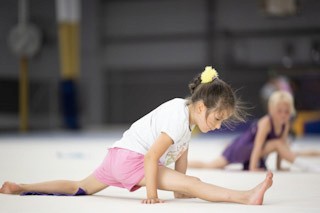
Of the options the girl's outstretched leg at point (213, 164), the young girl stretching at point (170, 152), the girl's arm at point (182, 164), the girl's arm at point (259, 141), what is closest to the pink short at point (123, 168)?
the young girl stretching at point (170, 152)

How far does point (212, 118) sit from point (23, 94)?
10.0 metres

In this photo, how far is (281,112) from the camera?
4367mm

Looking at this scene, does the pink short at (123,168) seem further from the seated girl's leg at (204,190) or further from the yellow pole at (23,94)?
the yellow pole at (23,94)

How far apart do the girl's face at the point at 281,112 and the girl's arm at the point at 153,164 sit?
1.90 m

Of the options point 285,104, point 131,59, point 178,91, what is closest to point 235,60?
point 178,91

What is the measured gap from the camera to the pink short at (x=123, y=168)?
9.10 ft

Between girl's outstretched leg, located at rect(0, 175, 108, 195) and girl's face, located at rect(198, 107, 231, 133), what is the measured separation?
1.98 ft

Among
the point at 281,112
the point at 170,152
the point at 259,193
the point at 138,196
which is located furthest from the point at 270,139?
the point at 259,193

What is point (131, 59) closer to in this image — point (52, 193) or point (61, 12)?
point (61, 12)

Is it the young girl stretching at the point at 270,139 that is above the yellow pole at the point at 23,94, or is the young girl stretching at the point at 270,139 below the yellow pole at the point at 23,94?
above

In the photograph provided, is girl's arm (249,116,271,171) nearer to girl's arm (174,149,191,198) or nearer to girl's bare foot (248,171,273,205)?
girl's arm (174,149,191,198)

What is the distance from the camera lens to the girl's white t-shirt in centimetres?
269

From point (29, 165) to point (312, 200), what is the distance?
2.59 metres

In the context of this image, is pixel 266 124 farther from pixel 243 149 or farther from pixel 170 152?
pixel 170 152
